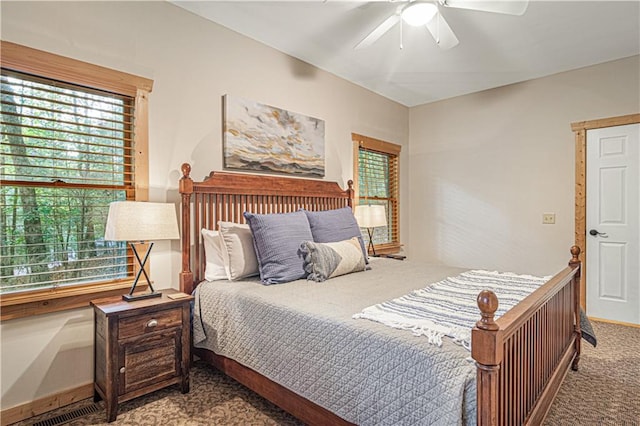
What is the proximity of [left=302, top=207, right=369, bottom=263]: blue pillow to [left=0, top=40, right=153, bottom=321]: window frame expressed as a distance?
1.25 m

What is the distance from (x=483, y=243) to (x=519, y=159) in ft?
3.62

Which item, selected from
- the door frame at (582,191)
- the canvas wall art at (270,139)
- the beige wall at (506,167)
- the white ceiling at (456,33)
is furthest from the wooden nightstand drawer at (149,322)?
the door frame at (582,191)

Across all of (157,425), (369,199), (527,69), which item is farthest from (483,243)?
(157,425)

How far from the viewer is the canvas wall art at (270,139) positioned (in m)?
3.03

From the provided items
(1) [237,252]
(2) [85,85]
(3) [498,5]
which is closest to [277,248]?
(1) [237,252]

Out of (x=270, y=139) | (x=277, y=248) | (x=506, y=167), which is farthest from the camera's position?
(x=506, y=167)

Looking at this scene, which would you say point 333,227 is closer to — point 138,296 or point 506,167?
point 138,296

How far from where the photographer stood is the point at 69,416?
2057 millimetres

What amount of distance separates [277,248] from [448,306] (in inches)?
46.4

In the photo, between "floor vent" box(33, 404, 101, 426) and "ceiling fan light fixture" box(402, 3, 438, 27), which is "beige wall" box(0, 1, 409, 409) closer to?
"floor vent" box(33, 404, 101, 426)

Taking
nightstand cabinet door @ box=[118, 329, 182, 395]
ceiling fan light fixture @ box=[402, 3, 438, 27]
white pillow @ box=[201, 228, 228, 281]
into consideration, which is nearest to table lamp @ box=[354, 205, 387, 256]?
white pillow @ box=[201, 228, 228, 281]

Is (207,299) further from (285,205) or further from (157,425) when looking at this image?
(285,205)

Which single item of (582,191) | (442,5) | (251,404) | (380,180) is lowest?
(251,404)

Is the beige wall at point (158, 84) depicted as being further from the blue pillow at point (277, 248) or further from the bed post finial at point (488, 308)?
the bed post finial at point (488, 308)
